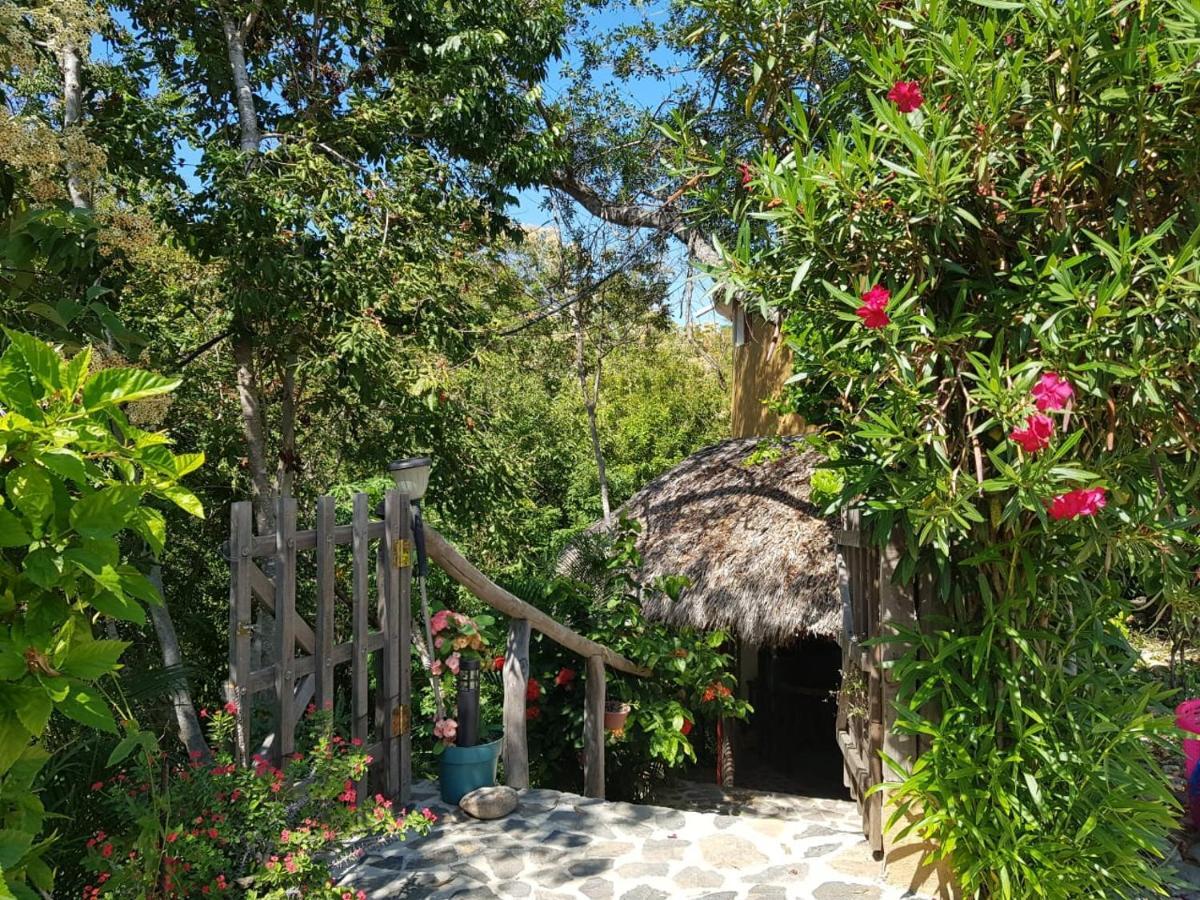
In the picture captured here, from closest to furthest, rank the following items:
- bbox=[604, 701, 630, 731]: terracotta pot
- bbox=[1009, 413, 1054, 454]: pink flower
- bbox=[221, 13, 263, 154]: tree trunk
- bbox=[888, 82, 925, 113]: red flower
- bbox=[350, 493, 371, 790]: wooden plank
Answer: bbox=[1009, 413, 1054, 454]: pink flower
bbox=[888, 82, 925, 113]: red flower
bbox=[350, 493, 371, 790]: wooden plank
bbox=[604, 701, 630, 731]: terracotta pot
bbox=[221, 13, 263, 154]: tree trunk

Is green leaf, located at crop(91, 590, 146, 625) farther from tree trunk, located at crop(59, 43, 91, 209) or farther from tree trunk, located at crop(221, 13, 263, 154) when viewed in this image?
tree trunk, located at crop(221, 13, 263, 154)

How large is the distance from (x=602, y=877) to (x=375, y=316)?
3.65 metres

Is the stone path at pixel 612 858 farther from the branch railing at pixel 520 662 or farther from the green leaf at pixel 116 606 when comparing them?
the green leaf at pixel 116 606

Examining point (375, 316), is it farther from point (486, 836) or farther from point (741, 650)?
point (741, 650)

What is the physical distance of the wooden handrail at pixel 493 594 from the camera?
4.79 m

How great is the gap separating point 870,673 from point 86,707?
333 cm

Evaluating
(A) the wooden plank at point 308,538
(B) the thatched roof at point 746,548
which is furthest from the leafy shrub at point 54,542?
(B) the thatched roof at point 746,548

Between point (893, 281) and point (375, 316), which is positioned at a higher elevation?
point (375, 316)

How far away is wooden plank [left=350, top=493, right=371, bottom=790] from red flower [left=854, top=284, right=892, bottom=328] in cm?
244

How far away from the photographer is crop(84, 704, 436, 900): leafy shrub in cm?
276

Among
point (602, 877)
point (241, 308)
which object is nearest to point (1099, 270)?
point (602, 877)

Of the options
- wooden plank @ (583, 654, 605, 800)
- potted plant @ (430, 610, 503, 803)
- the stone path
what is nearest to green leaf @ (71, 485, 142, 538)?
the stone path

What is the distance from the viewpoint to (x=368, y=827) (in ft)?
11.2

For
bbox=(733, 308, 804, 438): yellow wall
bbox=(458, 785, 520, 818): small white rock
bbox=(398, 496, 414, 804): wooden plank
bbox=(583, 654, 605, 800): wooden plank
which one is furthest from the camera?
bbox=(733, 308, 804, 438): yellow wall
